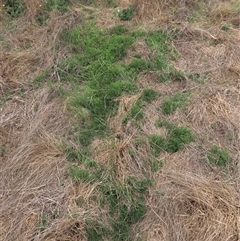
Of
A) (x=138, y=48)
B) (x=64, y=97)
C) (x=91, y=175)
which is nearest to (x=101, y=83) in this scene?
(x=64, y=97)

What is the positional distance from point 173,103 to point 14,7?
2.71 m

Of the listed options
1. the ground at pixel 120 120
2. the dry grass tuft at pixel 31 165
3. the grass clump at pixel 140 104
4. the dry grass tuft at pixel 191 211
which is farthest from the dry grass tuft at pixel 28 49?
the dry grass tuft at pixel 191 211

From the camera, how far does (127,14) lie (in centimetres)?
516

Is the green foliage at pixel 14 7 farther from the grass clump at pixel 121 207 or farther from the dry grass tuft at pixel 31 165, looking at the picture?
the grass clump at pixel 121 207

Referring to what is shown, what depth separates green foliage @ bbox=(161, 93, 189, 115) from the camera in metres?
4.04

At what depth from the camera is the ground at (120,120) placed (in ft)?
10.8

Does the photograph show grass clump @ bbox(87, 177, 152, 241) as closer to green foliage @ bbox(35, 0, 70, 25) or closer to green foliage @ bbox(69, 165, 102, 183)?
green foliage @ bbox(69, 165, 102, 183)

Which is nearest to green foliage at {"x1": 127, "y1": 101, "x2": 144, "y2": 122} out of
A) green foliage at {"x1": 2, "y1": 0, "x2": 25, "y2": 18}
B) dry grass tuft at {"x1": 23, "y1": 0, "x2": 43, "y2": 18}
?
dry grass tuft at {"x1": 23, "y1": 0, "x2": 43, "y2": 18}

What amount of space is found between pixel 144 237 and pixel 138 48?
2351 mm

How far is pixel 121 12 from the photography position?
17.1 feet

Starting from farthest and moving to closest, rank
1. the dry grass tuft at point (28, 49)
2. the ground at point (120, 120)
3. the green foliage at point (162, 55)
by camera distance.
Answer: the dry grass tuft at point (28, 49) < the green foliage at point (162, 55) < the ground at point (120, 120)

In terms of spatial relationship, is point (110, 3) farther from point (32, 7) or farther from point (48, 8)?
point (32, 7)

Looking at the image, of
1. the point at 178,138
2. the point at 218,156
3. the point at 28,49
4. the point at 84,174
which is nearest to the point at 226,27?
the point at 178,138

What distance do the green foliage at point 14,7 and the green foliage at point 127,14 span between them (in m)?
1.33
